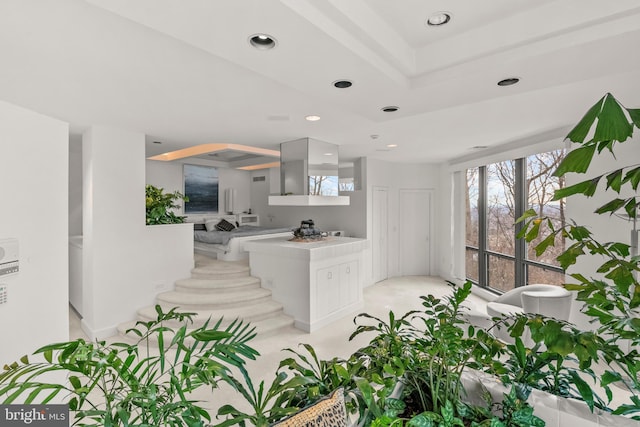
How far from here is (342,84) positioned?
7.37ft

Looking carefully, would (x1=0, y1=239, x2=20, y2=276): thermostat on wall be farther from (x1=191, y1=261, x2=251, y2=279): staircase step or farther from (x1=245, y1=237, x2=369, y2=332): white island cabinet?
(x1=191, y1=261, x2=251, y2=279): staircase step

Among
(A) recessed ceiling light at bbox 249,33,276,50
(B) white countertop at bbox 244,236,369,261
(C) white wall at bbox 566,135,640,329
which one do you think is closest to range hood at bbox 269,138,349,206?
(B) white countertop at bbox 244,236,369,261

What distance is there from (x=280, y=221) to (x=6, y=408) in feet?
22.4

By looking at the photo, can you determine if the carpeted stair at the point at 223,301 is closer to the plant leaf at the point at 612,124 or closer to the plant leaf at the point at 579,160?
the plant leaf at the point at 579,160

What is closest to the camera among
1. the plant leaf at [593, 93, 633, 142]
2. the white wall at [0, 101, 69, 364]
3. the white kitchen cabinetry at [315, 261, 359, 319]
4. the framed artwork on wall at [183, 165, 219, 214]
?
the plant leaf at [593, 93, 633, 142]

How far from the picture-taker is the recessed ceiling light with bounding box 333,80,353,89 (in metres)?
2.20

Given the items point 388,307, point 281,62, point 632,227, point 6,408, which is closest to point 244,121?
point 281,62

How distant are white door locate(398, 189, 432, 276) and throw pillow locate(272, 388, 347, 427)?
6.16 metres

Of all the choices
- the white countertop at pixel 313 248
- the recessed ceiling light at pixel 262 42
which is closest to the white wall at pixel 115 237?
the white countertop at pixel 313 248

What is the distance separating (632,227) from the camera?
3.03m

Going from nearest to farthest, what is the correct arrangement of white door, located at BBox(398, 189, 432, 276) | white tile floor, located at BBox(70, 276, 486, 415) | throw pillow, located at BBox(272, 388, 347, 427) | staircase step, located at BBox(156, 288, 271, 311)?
throw pillow, located at BBox(272, 388, 347, 427) < white tile floor, located at BBox(70, 276, 486, 415) < staircase step, located at BBox(156, 288, 271, 311) < white door, located at BBox(398, 189, 432, 276)

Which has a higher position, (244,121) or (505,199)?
(244,121)

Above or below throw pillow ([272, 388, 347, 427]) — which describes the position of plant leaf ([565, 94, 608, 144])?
above

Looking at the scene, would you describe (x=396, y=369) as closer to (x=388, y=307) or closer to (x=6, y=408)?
(x=6, y=408)
